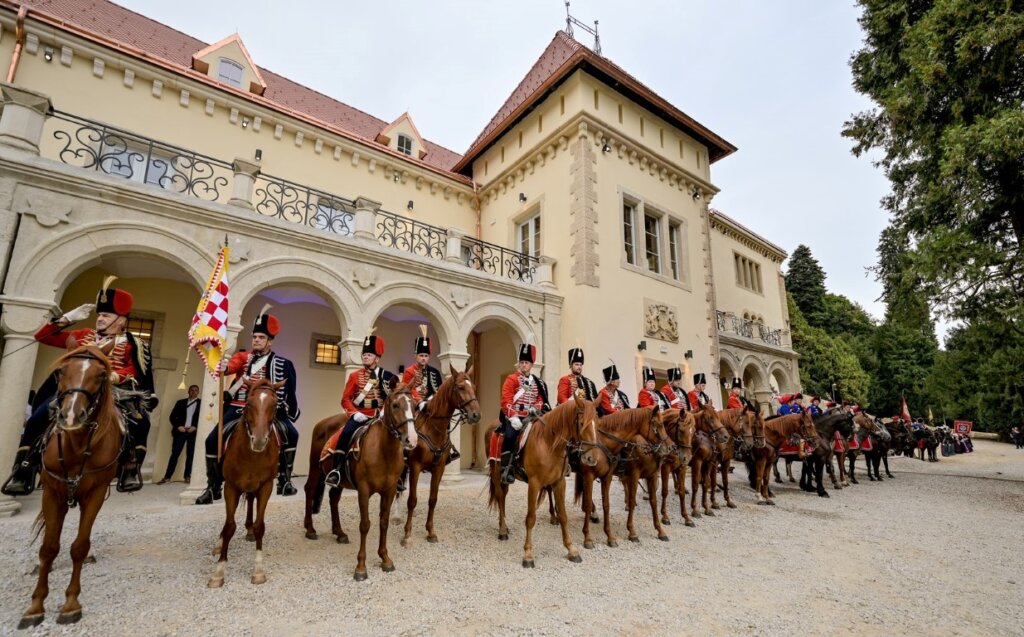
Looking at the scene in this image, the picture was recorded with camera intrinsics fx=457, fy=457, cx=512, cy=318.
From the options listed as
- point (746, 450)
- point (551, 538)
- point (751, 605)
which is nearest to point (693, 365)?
point (746, 450)

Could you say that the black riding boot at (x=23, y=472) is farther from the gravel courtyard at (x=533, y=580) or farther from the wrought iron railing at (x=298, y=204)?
the wrought iron railing at (x=298, y=204)

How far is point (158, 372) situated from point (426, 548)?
8.26m

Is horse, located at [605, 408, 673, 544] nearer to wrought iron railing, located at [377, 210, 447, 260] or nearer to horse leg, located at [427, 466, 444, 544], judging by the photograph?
horse leg, located at [427, 466, 444, 544]

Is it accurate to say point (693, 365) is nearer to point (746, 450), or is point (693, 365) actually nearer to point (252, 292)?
point (746, 450)

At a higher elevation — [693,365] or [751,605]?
[693,365]

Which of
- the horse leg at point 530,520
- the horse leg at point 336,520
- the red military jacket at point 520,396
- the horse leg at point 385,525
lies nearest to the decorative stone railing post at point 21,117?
the horse leg at point 336,520

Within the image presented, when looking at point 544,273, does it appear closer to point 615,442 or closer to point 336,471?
point 615,442

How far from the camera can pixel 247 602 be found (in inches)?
159

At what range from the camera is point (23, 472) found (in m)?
4.07

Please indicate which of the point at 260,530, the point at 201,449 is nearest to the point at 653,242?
the point at 201,449

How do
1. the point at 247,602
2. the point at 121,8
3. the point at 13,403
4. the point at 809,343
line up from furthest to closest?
the point at 809,343 → the point at 121,8 → the point at 13,403 → the point at 247,602

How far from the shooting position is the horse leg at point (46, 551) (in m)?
3.47

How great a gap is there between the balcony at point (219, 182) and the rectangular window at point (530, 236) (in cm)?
121

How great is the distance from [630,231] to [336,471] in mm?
11419
